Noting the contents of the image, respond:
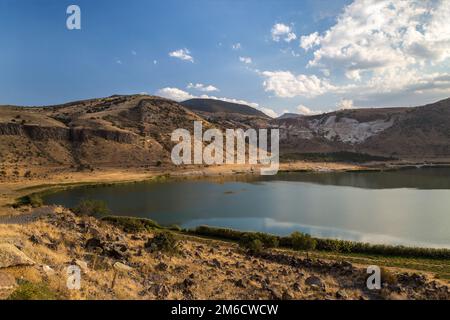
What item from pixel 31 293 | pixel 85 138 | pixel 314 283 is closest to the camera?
pixel 31 293

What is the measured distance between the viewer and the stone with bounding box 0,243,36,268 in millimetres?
15121

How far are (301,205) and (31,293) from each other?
2277 inches

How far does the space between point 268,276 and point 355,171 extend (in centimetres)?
12274

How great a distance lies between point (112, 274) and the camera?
18953 millimetres

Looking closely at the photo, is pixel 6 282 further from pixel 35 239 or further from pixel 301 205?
pixel 301 205

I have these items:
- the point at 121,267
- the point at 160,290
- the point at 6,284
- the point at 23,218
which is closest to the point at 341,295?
the point at 160,290

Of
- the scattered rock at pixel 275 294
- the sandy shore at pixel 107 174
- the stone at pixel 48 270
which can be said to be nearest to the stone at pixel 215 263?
the scattered rock at pixel 275 294

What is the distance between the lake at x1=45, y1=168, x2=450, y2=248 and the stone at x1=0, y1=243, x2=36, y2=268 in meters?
34.7

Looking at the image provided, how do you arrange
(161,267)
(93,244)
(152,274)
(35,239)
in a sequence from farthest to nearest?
1. (93,244)
2. (161,267)
3. (35,239)
4. (152,274)

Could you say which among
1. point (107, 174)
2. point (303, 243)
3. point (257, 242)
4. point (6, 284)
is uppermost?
point (6, 284)

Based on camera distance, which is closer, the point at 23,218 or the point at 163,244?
the point at 163,244

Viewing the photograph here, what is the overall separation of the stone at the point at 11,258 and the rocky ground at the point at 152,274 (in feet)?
0.12

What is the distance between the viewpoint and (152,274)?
21.2m

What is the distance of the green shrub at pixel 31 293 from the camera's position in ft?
38.9
